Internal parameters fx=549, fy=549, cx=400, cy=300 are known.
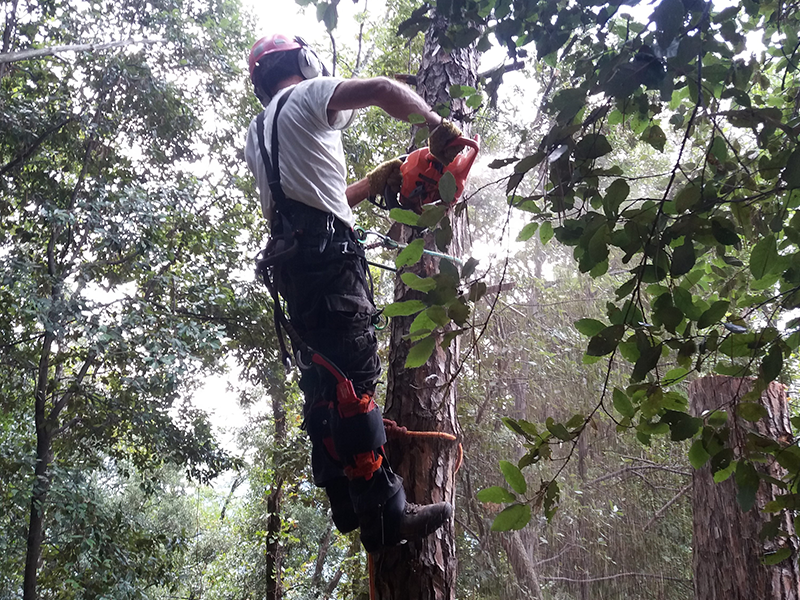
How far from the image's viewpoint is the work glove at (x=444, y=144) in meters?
1.49

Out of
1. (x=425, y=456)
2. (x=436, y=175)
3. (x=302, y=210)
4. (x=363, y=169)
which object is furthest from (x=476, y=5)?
(x=363, y=169)

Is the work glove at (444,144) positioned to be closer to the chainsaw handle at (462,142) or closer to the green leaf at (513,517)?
the chainsaw handle at (462,142)

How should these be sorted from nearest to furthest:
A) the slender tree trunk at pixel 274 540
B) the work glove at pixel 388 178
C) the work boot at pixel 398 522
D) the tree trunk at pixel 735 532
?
the work boot at pixel 398 522 → the work glove at pixel 388 178 → the tree trunk at pixel 735 532 → the slender tree trunk at pixel 274 540

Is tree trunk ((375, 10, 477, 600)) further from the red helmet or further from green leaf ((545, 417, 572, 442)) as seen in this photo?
green leaf ((545, 417, 572, 442))

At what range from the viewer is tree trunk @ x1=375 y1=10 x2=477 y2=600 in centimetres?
157

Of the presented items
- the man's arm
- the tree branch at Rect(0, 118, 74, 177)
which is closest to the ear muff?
the man's arm

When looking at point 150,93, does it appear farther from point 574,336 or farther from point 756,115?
point 756,115

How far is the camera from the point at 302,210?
5.73ft

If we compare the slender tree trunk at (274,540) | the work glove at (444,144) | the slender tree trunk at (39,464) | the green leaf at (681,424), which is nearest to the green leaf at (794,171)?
the green leaf at (681,424)

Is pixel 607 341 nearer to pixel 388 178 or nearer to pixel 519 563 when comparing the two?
pixel 388 178

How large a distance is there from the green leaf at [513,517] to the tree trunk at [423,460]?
72 cm

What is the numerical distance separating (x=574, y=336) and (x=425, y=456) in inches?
144

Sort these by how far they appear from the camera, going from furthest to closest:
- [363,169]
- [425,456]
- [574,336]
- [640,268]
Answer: [574,336], [363,169], [425,456], [640,268]

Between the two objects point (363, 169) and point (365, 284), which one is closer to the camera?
point (365, 284)
